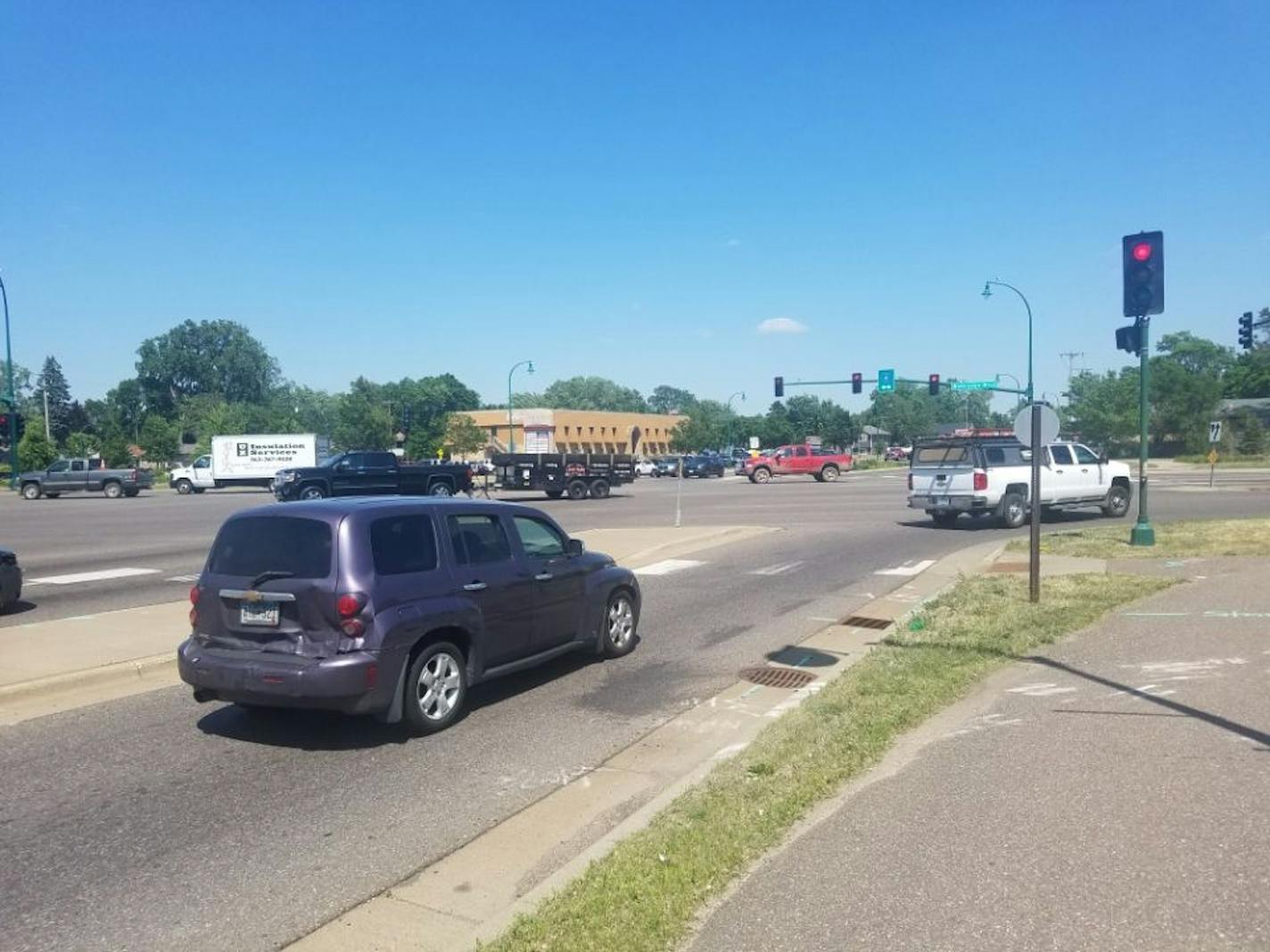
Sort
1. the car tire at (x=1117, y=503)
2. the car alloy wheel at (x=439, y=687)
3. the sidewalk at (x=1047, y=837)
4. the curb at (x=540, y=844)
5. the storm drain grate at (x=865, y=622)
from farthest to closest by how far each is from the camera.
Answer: the car tire at (x=1117, y=503) → the storm drain grate at (x=865, y=622) → the car alloy wheel at (x=439, y=687) → the curb at (x=540, y=844) → the sidewalk at (x=1047, y=837)

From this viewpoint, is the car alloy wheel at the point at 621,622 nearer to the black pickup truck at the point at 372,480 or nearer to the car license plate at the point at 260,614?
the car license plate at the point at 260,614

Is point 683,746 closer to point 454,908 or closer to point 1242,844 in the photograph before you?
point 454,908

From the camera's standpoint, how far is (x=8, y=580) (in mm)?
11297

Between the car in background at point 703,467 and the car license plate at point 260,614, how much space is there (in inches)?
2314

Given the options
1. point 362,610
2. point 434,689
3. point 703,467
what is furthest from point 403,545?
point 703,467

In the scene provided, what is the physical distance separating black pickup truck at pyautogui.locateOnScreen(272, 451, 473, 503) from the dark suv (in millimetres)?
23602

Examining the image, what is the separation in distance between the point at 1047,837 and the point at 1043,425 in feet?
24.0

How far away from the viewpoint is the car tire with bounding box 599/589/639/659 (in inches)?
343

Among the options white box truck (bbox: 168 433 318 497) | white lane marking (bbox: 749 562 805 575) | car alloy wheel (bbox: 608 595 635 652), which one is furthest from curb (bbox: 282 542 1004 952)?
white box truck (bbox: 168 433 318 497)

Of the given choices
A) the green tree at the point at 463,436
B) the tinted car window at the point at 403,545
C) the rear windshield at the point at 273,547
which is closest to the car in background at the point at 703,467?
the green tree at the point at 463,436

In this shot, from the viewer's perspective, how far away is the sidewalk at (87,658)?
746 cm

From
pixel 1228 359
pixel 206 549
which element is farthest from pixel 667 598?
pixel 1228 359

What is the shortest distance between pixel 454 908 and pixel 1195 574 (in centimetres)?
1234

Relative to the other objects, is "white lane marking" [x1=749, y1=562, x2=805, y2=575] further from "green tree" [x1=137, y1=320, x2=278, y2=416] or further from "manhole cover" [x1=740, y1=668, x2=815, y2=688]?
"green tree" [x1=137, y1=320, x2=278, y2=416]
